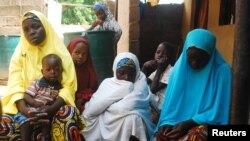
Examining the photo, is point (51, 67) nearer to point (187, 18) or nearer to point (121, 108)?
point (121, 108)

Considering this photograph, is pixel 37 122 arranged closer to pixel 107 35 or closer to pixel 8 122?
pixel 8 122

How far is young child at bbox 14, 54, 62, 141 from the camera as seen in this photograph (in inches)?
129

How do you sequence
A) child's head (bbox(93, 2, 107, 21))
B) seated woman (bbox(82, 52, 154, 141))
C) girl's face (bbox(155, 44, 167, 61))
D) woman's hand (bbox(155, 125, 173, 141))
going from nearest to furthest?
woman's hand (bbox(155, 125, 173, 141)) → seated woman (bbox(82, 52, 154, 141)) → girl's face (bbox(155, 44, 167, 61)) → child's head (bbox(93, 2, 107, 21))

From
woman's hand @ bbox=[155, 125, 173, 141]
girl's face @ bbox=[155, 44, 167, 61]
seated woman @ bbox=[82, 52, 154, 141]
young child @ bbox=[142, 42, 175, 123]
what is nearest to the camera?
woman's hand @ bbox=[155, 125, 173, 141]

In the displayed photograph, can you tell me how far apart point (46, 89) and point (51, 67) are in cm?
20

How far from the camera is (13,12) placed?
25.8 feet

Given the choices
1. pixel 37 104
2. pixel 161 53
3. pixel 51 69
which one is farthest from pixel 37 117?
pixel 161 53

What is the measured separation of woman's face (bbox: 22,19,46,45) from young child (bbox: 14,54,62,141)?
0.75 ft

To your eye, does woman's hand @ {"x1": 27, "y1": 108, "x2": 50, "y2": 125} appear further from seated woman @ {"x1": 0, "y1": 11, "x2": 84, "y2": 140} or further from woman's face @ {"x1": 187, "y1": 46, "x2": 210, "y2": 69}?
woman's face @ {"x1": 187, "y1": 46, "x2": 210, "y2": 69}

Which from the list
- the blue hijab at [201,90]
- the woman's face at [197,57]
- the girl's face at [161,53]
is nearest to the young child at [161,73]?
the girl's face at [161,53]

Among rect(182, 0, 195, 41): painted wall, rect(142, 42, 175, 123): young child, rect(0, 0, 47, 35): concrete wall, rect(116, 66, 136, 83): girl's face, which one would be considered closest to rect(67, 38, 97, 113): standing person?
rect(116, 66, 136, 83): girl's face

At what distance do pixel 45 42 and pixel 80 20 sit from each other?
58.4 ft

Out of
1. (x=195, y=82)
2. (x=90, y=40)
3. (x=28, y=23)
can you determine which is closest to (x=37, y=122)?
(x=28, y=23)

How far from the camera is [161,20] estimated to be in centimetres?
816
